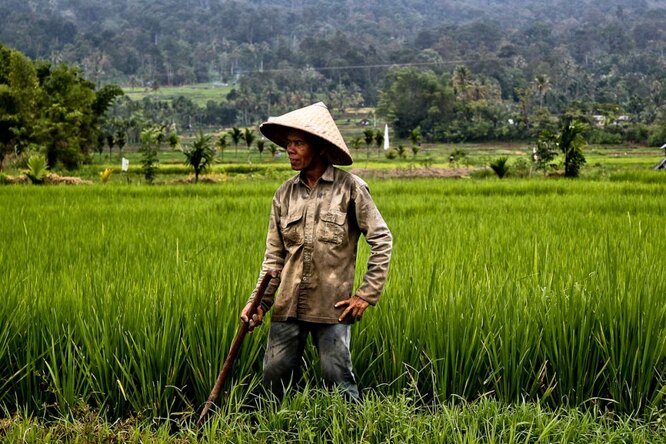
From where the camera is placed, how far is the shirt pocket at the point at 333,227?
2.41 metres

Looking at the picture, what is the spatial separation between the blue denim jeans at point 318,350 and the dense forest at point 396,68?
174 ft

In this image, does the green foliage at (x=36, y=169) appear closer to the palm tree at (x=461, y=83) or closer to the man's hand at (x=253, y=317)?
the man's hand at (x=253, y=317)

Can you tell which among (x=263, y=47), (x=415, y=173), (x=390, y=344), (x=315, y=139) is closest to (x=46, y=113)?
(x=415, y=173)

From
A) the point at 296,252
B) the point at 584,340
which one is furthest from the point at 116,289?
the point at 584,340

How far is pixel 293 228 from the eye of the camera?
2.44 m

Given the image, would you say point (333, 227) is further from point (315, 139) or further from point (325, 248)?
point (315, 139)

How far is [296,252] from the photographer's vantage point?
2436 mm

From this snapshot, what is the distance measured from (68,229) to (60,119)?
27814 millimetres

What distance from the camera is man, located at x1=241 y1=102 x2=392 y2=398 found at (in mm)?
2393

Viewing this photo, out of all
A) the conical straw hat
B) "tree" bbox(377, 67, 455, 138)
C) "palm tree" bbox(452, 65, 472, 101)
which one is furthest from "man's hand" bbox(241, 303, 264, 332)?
"palm tree" bbox(452, 65, 472, 101)

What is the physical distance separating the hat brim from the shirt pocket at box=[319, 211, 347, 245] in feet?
0.57

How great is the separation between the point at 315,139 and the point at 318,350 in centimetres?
66

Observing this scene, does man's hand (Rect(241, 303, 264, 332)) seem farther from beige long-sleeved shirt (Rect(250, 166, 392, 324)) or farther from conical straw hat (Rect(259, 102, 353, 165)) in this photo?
conical straw hat (Rect(259, 102, 353, 165))

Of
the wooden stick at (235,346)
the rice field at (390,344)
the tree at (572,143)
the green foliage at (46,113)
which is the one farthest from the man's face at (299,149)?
the green foliage at (46,113)
